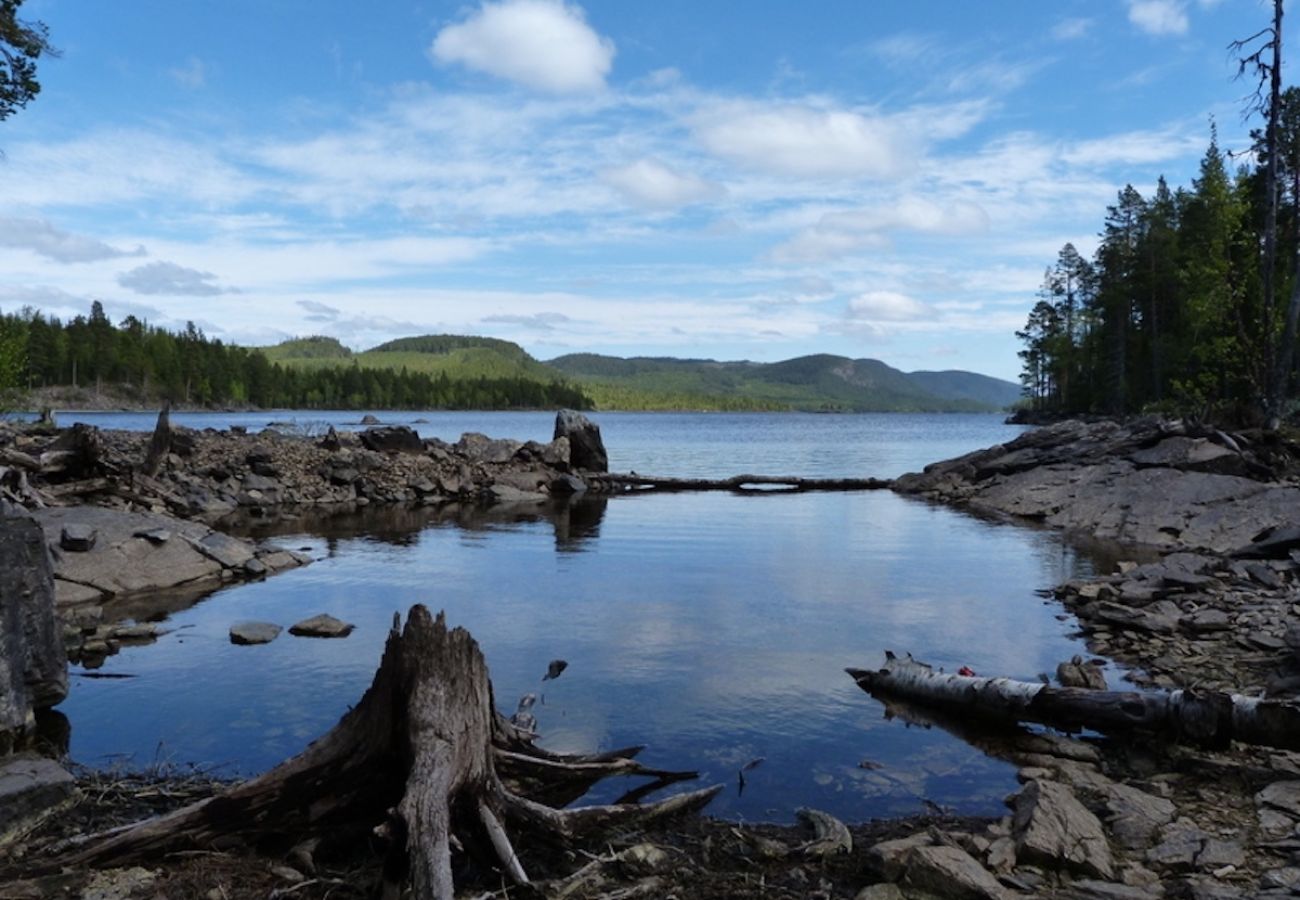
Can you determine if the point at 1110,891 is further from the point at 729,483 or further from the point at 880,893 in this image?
the point at 729,483

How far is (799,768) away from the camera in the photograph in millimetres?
9422

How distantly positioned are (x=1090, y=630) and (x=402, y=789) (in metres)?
12.5

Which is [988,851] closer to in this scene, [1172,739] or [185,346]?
[1172,739]

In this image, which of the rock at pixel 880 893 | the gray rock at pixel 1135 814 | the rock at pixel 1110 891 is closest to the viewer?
the rock at pixel 1110 891

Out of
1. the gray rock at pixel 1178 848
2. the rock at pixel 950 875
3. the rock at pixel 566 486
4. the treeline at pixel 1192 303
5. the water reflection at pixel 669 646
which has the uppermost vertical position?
the treeline at pixel 1192 303

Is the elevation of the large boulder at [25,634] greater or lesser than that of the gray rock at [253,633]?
greater

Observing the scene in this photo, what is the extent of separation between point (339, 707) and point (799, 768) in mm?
5712

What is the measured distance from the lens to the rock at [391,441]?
42.6m

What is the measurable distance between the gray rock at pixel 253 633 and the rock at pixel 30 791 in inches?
248

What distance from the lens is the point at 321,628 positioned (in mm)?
15023

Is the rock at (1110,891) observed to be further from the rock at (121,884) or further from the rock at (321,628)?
the rock at (321,628)

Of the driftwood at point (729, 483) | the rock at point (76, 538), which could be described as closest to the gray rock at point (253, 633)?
the rock at point (76, 538)

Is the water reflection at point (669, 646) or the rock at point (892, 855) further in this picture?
A: the water reflection at point (669, 646)

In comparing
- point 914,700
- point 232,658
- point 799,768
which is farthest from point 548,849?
point 232,658
